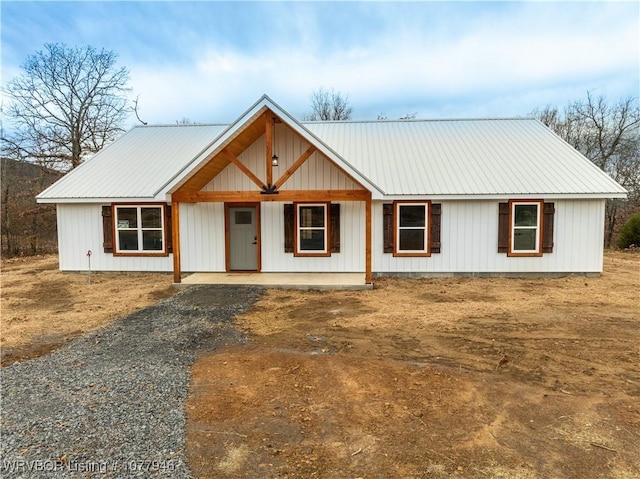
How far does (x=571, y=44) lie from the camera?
13.1 m

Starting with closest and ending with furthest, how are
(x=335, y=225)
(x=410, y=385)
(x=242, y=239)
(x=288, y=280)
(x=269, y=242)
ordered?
(x=410, y=385) < (x=288, y=280) < (x=335, y=225) < (x=269, y=242) < (x=242, y=239)

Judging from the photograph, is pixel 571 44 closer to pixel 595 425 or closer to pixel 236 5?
pixel 236 5

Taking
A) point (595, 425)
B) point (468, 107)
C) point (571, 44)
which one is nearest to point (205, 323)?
point (595, 425)

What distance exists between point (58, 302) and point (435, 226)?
9.00 metres

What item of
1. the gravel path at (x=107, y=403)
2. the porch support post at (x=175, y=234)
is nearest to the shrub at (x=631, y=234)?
the gravel path at (x=107, y=403)

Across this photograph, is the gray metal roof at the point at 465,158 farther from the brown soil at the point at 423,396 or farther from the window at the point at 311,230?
the brown soil at the point at 423,396

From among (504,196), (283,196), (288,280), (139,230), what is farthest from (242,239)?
(504,196)

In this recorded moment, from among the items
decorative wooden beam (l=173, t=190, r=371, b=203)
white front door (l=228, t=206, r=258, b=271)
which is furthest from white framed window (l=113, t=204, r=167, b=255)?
decorative wooden beam (l=173, t=190, r=371, b=203)

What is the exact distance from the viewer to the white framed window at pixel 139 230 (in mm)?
10953

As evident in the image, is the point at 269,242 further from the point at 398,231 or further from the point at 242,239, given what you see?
the point at 398,231

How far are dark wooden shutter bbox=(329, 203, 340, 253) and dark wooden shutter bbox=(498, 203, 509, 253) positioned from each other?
13.9ft

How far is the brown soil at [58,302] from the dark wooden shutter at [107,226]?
0.89m

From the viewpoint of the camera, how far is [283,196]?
29.2ft

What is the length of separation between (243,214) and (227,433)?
8158mm
